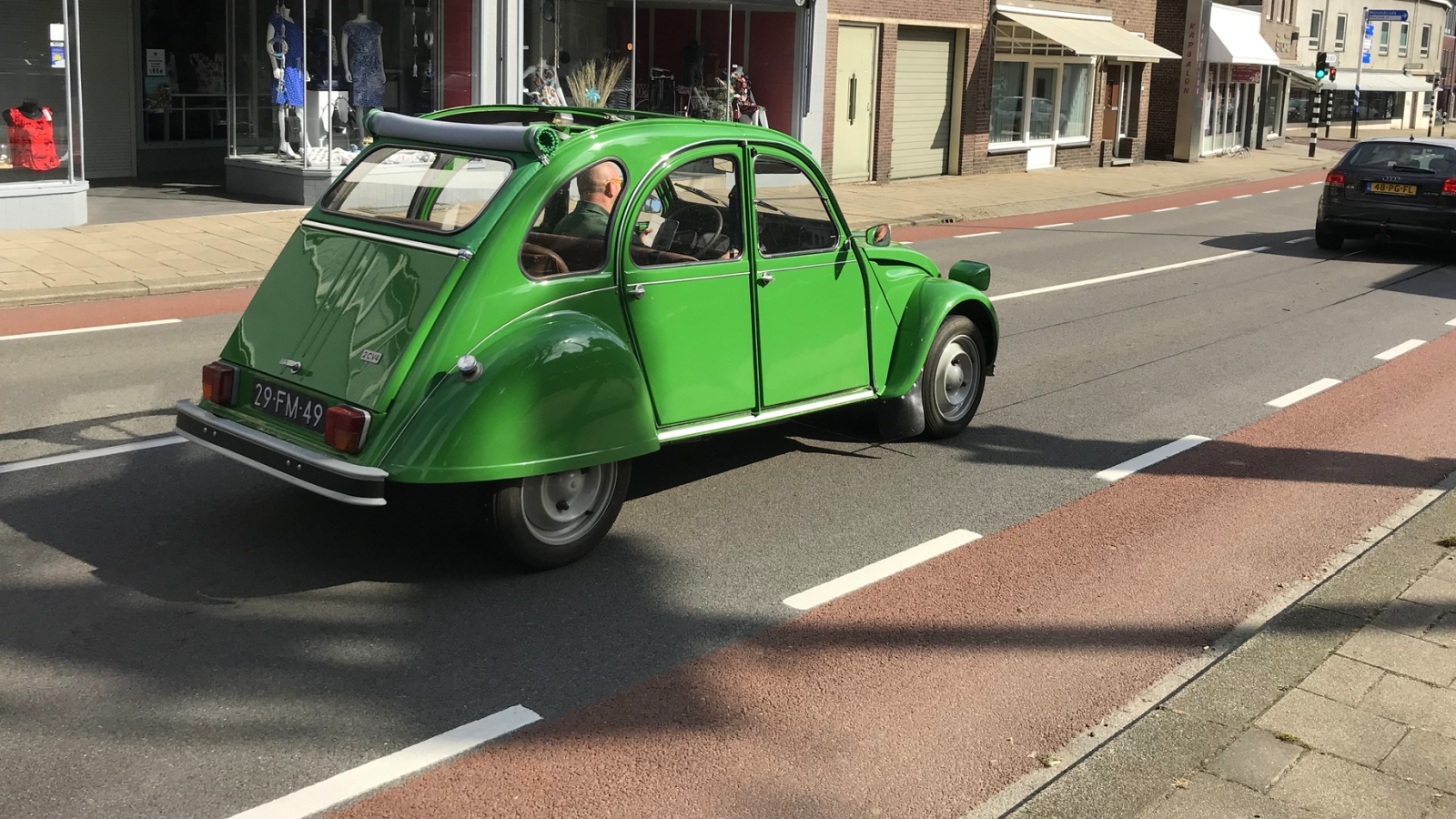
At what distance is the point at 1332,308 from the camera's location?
13.6 m

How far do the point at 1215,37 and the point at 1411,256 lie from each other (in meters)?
21.7

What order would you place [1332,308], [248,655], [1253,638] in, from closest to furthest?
[248,655]
[1253,638]
[1332,308]

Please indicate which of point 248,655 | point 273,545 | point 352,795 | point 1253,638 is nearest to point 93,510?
point 273,545

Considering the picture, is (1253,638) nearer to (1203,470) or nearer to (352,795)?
(1203,470)

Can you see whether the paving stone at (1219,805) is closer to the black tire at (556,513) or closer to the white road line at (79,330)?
the black tire at (556,513)

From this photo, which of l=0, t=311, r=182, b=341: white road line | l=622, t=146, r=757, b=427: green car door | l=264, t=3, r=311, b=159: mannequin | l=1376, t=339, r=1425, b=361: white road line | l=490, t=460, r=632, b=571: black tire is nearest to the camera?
l=490, t=460, r=632, b=571: black tire

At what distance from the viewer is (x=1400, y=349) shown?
452 inches

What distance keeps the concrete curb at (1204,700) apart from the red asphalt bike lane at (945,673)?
8 centimetres

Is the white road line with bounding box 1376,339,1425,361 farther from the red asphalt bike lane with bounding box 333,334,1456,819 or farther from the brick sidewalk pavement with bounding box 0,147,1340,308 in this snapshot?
the brick sidewalk pavement with bounding box 0,147,1340,308

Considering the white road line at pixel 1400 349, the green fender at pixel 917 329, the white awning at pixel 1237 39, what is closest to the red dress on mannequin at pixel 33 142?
the green fender at pixel 917 329

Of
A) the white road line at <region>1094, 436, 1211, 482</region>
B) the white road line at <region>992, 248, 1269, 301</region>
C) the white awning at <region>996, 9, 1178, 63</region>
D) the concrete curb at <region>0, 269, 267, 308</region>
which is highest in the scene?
the white awning at <region>996, 9, 1178, 63</region>

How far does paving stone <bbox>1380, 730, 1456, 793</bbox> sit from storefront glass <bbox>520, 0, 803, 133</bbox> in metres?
17.4

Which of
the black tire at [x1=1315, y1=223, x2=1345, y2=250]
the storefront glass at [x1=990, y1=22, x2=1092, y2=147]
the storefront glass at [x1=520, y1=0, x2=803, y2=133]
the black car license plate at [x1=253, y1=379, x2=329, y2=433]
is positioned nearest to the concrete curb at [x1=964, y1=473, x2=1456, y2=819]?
the black car license plate at [x1=253, y1=379, x2=329, y2=433]

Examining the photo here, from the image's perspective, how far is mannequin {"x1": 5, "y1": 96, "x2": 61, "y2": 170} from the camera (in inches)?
598
